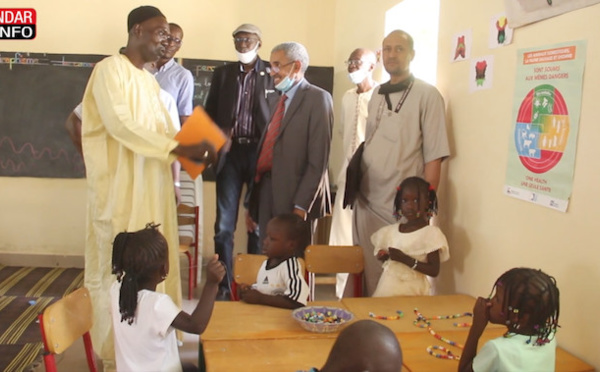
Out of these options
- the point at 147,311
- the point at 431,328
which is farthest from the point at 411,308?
the point at 147,311

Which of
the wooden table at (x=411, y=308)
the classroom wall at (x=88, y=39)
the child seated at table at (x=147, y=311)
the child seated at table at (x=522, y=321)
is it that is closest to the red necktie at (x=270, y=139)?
the wooden table at (x=411, y=308)

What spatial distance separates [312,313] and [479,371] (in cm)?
68

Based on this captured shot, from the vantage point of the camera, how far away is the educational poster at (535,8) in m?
2.17

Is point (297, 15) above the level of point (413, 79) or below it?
above

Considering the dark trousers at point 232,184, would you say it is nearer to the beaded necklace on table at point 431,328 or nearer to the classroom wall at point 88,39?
the classroom wall at point 88,39

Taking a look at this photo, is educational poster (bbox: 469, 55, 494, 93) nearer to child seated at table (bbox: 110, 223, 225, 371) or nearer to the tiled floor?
child seated at table (bbox: 110, 223, 225, 371)

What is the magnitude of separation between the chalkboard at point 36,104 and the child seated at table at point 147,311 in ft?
12.4

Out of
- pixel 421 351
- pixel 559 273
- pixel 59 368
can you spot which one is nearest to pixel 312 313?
pixel 421 351

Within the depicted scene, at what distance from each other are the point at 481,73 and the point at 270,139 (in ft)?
4.32

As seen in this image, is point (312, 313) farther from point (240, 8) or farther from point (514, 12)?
point (240, 8)

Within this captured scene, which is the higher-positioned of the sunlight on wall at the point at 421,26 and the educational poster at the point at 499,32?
the sunlight on wall at the point at 421,26

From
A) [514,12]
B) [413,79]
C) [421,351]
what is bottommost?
[421,351]

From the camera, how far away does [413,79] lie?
312cm

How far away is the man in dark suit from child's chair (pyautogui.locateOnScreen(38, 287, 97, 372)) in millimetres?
1543
